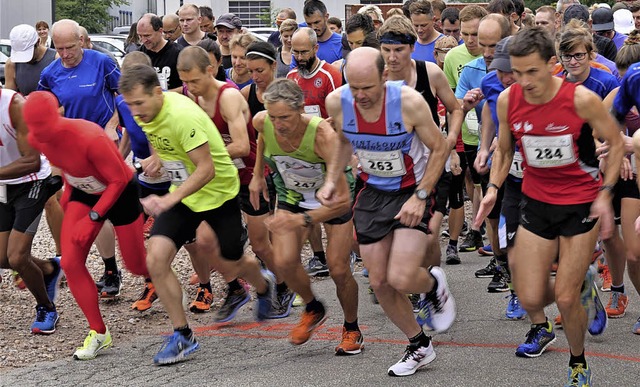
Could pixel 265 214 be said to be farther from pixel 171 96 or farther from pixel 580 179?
pixel 580 179

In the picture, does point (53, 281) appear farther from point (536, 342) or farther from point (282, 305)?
point (536, 342)

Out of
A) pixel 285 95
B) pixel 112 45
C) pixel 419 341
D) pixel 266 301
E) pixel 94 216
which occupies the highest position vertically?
pixel 285 95

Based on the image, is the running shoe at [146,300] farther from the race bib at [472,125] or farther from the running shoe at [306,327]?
the race bib at [472,125]

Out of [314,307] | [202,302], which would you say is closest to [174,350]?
[314,307]

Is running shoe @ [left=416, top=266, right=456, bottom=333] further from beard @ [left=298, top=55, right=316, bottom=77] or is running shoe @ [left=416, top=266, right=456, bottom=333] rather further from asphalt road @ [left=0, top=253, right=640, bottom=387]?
beard @ [left=298, top=55, right=316, bottom=77]

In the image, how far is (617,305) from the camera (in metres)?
7.31

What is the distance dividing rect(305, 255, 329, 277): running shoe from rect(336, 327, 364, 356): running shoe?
105 inches

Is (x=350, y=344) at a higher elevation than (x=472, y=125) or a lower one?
lower

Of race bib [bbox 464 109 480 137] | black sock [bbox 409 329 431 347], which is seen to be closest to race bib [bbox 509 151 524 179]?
black sock [bbox 409 329 431 347]

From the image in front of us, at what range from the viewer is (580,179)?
18.9 feet

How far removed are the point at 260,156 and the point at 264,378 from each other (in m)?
1.70

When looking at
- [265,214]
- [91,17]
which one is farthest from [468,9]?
[91,17]

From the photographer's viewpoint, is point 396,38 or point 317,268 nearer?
point 396,38

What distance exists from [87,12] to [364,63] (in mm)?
47347
